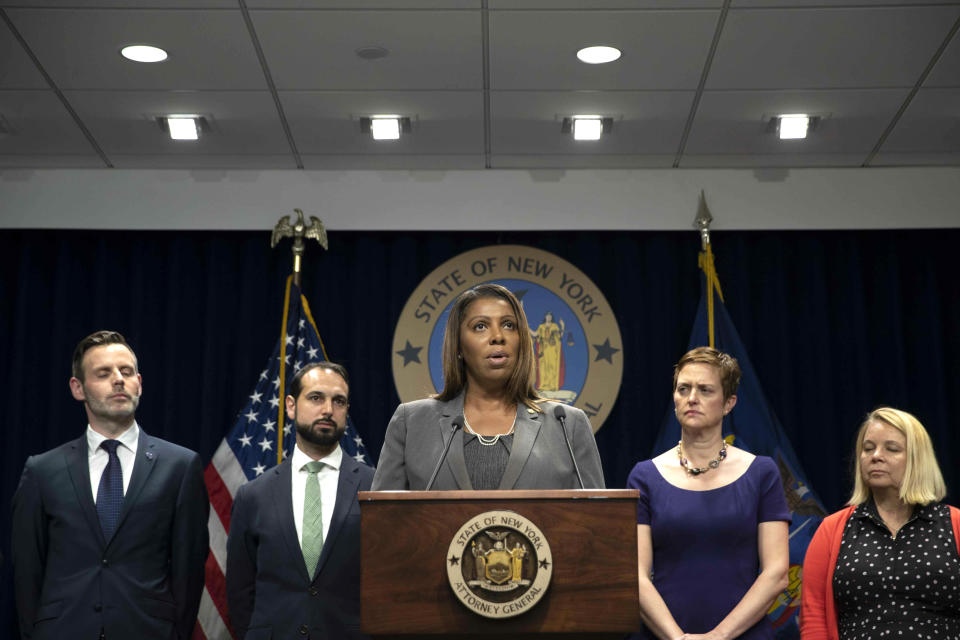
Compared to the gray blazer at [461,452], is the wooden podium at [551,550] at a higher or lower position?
lower

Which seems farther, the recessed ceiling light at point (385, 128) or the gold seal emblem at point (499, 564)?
the recessed ceiling light at point (385, 128)

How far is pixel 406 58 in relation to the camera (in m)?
4.67

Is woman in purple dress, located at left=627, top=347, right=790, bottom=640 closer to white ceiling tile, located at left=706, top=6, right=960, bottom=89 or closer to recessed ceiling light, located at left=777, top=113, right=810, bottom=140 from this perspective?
white ceiling tile, located at left=706, top=6, right=960, bottom=89

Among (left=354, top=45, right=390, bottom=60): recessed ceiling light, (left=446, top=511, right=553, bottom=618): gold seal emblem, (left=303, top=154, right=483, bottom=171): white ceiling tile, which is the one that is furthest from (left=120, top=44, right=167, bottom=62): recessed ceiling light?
(left=446, top=511, right=553, bottom=618): gold seal emblem

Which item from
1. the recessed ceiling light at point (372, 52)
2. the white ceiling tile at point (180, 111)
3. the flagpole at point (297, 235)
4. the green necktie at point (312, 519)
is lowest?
the green necktie at point (312, 519)

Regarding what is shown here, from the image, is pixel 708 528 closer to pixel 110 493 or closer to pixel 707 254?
pixel 110 493

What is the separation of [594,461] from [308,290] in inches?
146

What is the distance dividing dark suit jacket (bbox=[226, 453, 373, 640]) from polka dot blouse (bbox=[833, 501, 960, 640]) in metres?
1.60

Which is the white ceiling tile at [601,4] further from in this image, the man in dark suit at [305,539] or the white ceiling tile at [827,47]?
the man in dark suit at [305,539]

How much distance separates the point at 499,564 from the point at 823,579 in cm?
203

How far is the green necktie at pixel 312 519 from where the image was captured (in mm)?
3707

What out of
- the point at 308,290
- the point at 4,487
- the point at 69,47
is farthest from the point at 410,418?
the point at 4,487

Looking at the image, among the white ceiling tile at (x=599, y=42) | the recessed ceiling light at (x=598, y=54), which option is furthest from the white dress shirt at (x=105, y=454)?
the recessed ceiling light at (x=598, y=54)

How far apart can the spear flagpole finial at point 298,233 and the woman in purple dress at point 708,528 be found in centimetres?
272
